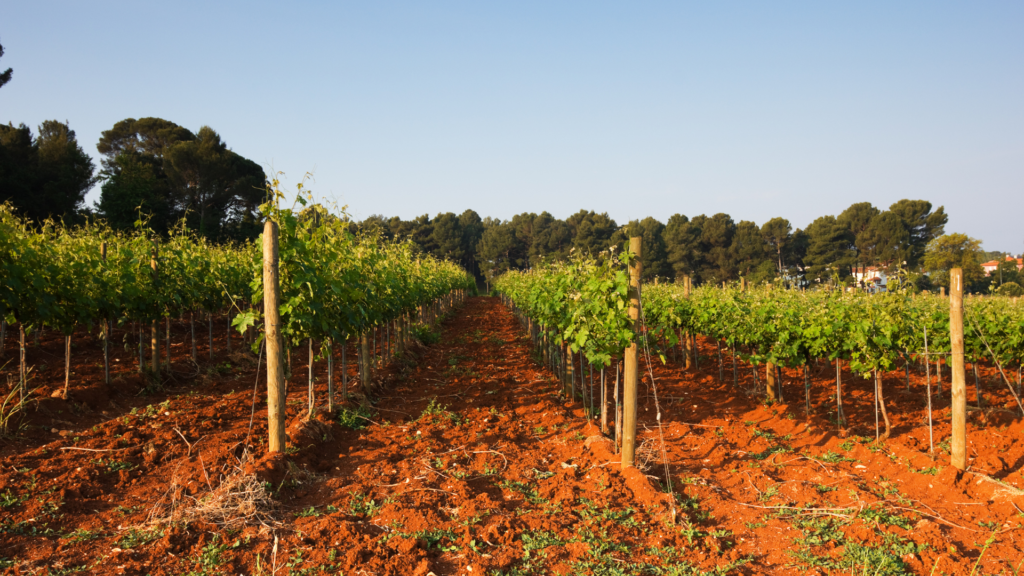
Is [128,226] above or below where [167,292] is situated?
above

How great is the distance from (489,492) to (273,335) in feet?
7.83

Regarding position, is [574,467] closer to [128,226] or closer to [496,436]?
[496,436]

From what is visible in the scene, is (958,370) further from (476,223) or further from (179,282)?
(476,223)

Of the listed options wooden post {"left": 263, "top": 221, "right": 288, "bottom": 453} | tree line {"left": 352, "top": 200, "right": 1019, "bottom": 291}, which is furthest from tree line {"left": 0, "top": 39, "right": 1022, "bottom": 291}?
wooden post {"left": 263, "top": 221, "right": 288, "bottom": 453}

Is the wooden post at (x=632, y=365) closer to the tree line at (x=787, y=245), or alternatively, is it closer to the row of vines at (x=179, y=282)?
the row of vines at (x=179, y=282)

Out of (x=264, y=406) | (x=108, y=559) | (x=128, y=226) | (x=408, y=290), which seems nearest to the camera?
(x=108, y=559)

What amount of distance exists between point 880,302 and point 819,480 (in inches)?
111

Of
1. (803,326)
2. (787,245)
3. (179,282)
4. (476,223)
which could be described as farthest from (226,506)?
(476,223)

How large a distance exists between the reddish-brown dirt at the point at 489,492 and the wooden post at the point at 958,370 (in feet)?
0.78

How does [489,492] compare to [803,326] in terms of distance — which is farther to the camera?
[803,326]

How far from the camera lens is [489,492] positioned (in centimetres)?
455

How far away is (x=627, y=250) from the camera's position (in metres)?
4.97

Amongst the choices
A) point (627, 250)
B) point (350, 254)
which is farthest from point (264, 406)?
point (627, 250)

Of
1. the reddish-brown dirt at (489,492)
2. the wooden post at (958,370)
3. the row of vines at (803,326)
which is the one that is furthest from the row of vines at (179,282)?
the wooden post at (958,370)
